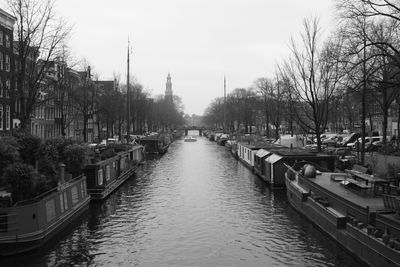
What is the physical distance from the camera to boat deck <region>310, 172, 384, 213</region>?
17297 mm

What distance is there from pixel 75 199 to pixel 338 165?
22782 millimetres

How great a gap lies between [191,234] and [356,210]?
771cm

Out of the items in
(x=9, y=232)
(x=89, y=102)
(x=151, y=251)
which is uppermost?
(x=89, y=102)

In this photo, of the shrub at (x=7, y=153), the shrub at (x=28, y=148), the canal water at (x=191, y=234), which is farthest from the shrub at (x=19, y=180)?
the shrub at (x=28, y=148)

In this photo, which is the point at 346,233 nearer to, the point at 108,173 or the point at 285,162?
→ the point at 285,162

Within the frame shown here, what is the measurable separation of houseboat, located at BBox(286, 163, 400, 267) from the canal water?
2.42 ft

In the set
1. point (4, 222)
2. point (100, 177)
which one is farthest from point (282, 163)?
point (4, 222)

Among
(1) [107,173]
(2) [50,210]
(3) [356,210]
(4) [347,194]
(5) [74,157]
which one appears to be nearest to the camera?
(3) [356,210]

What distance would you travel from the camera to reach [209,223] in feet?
76.7

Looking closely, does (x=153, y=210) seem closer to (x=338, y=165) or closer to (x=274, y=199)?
(x=274, y=199)

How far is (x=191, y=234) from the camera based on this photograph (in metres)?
21.0

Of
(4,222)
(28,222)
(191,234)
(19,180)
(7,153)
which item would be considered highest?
(7,153)

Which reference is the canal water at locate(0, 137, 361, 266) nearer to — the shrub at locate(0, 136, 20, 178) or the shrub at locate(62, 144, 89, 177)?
the shrub at locate(62, 144, 89, 177)

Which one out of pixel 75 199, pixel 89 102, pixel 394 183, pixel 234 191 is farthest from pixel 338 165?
pixel 89 102
